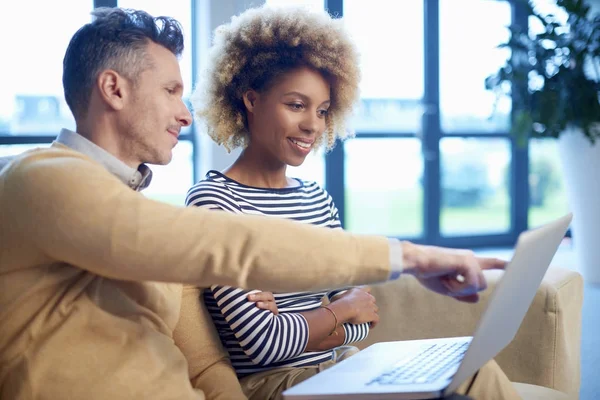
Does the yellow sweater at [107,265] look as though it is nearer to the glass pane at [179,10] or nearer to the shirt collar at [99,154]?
the shirt collar at [99,154]

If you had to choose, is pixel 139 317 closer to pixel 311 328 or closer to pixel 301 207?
pixel 311 328

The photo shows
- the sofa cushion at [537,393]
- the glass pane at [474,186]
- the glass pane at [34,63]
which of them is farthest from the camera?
the glass pane at [474,186]

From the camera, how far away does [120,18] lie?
4.42 feet

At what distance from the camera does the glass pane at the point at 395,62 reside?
671 centimetres

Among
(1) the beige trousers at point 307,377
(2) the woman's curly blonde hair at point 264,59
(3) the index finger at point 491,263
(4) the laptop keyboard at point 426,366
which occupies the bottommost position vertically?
(1) the beige trousers at point 307,377

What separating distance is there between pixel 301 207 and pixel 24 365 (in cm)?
91

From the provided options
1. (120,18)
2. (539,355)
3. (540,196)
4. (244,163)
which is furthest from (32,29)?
(540,196)

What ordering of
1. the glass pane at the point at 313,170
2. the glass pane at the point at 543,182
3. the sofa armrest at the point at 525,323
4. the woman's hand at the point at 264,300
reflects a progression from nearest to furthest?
1. the woman's hand at the point at 264,300
2. the sofa armrest at the point at 525,323
3. the glass pane at the point at 313,170
4. the glass pane at the point at 543,182

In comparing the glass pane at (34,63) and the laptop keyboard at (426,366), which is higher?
the glass pane at (34,63)

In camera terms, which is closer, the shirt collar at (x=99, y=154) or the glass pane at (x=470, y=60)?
the shirt collar at (x=99, y=154)

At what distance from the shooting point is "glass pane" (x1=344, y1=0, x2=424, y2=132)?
6.71 m

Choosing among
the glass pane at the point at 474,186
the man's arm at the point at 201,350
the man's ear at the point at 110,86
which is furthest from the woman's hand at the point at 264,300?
the glass pane at the point at 474,186

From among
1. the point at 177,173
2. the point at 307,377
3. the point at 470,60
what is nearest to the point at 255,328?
the point at 307,377

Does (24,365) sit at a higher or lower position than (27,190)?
lower
